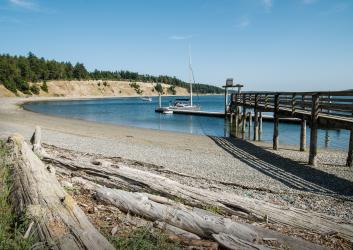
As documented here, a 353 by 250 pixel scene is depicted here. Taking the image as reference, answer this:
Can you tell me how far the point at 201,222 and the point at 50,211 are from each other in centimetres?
206

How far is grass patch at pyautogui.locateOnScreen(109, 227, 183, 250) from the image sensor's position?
4.44 metres

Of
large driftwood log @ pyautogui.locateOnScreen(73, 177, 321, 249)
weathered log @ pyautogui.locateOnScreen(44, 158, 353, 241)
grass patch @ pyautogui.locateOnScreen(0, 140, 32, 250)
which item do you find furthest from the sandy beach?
grass patch @ pyautogui.locateOnScreen(0, 140, 32, 250)

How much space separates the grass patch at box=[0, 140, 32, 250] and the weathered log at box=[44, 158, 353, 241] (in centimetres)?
198

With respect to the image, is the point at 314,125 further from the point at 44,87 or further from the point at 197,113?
the point at 44,87

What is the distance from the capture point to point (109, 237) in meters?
4.68

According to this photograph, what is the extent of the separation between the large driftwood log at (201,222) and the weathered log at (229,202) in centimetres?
73

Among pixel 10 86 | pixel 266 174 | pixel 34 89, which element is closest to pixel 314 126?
pixel 266 174

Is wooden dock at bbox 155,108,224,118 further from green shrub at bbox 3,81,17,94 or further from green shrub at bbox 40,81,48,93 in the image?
green shrub at bbox 40,81,48,93

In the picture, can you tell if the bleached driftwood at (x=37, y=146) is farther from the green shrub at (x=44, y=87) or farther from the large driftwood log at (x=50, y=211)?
the green shrub at (x=44, y=87)

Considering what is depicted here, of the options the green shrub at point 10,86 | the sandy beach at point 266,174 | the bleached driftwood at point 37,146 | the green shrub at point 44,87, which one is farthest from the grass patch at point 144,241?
the green shrub at point 44,87

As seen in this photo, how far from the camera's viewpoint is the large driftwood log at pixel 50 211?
4.17 meters

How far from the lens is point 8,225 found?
474 cm

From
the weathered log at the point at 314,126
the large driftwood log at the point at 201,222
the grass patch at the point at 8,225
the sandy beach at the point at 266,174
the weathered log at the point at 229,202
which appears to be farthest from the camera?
the weathered log at the point at 314,126

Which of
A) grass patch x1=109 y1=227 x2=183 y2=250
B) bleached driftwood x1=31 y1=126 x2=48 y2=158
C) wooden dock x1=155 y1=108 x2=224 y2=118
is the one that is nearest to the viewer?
grass patch x1=109 y1=227 x2=183 y2=250
